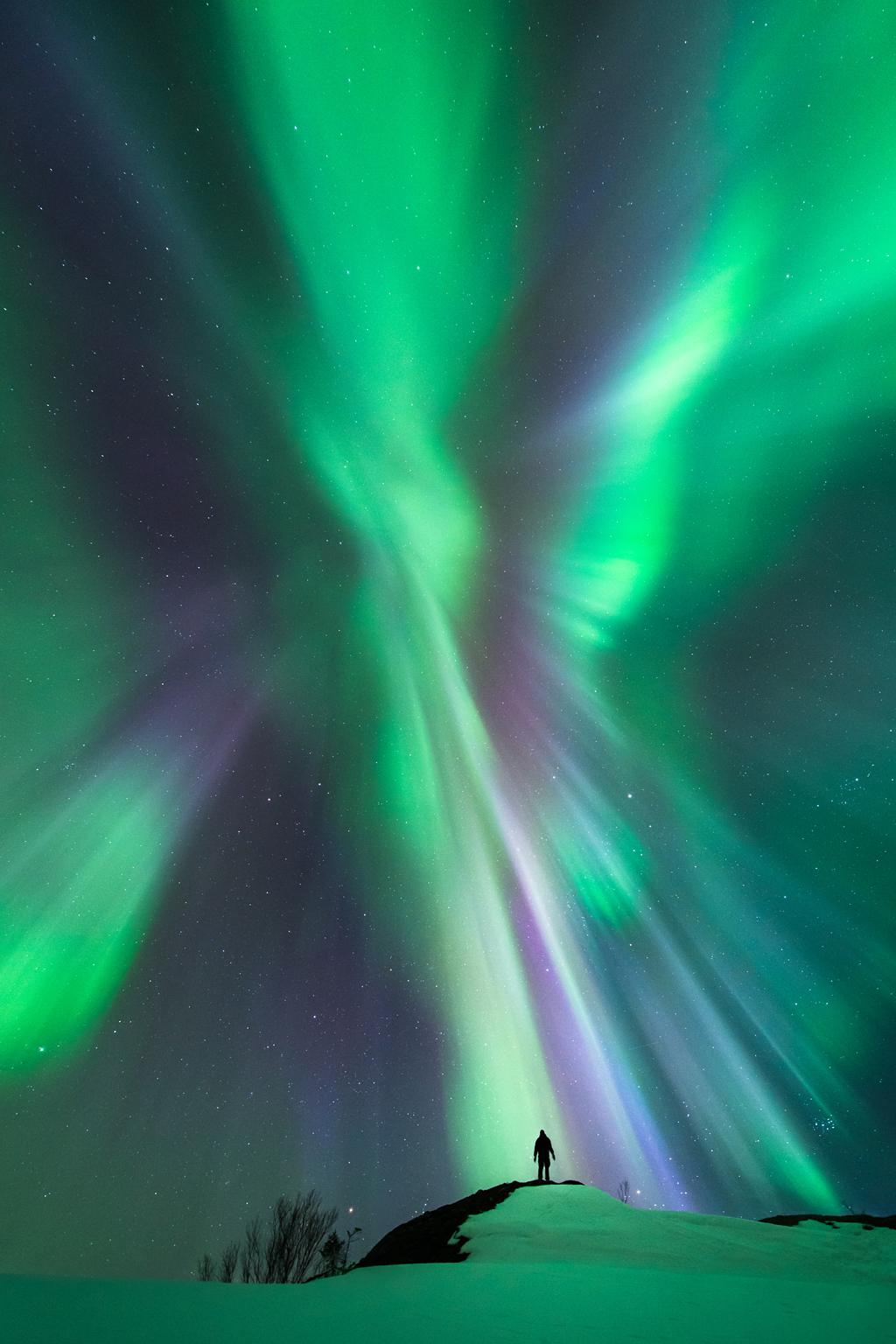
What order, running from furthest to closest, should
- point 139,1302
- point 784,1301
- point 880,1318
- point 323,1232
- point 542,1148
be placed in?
point 323,1232 < point 542,1148 < point 784,1301 < point 880,1318 < point 139,1302

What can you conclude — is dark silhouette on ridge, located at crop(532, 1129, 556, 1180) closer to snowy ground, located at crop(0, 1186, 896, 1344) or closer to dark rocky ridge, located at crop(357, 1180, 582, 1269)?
dark rocky ridge, located at crop(357, 1180, 582, 1269)

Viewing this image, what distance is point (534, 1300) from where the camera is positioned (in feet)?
32.4

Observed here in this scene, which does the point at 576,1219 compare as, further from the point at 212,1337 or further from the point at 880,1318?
the point at 212,1337

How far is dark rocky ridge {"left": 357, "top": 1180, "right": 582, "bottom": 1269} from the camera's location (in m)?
16.0

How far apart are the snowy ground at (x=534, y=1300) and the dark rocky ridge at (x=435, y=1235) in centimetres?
88

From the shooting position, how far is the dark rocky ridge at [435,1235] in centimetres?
1600

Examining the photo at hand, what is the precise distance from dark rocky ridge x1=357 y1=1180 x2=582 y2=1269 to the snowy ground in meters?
0.88

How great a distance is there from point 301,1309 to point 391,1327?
2007 millimetres

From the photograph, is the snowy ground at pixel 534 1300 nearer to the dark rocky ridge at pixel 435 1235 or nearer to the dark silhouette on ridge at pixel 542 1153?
the dark rocky ridge at pixel 435 1235

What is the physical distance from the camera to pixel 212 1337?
7.24 metres

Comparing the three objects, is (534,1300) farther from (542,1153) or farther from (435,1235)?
(542,1153)

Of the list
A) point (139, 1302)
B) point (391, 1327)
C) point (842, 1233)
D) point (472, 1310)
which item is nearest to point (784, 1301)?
point (472, 1310)

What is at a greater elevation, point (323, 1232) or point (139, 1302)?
point (323, 1232)

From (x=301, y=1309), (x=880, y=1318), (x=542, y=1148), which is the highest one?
(x=542, y=1148)
